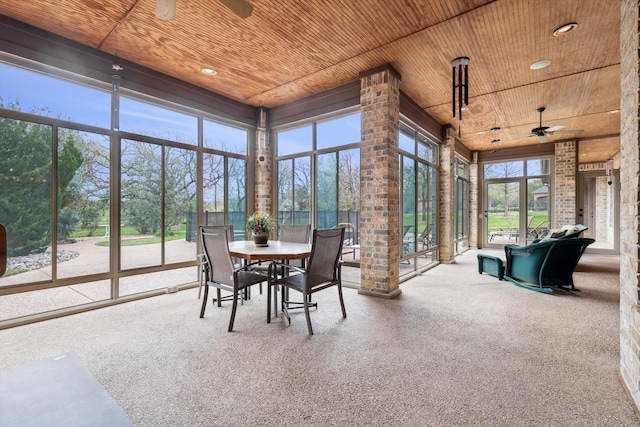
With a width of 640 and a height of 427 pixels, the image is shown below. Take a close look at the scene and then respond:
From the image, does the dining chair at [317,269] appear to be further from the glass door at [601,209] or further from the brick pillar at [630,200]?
the glass door at [601,209]

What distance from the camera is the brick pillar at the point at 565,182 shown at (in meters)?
7.72

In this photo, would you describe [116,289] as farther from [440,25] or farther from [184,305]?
[440,25]

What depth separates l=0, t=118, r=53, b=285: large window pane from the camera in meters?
3.11

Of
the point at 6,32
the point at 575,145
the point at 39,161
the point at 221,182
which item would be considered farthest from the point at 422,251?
the point at 6,32

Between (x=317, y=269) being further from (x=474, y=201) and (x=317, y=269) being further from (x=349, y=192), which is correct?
(x=474, y=201)

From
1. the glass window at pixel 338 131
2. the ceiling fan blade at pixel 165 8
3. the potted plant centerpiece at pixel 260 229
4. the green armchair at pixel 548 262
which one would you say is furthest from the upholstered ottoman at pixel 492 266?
the ceiling fan blade at pixel 165 8

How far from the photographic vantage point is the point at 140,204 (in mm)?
4137

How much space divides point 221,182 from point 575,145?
8.67 meters

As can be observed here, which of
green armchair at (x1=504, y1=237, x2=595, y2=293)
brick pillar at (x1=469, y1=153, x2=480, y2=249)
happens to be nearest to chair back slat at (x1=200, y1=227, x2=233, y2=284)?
green armchair at (x1=504, y1=237, x2=595, y2=293)

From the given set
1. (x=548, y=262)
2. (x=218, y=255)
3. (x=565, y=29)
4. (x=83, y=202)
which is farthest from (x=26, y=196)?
(x=548, y=262)

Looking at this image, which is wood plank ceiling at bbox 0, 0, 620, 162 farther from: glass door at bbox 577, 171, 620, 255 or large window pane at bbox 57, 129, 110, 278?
glass door at bbox 577, 171, 620, 255

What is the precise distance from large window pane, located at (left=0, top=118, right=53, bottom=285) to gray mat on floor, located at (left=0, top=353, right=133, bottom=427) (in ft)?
10.1

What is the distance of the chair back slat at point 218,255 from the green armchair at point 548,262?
421 cm

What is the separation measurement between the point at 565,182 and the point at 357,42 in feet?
24.3
